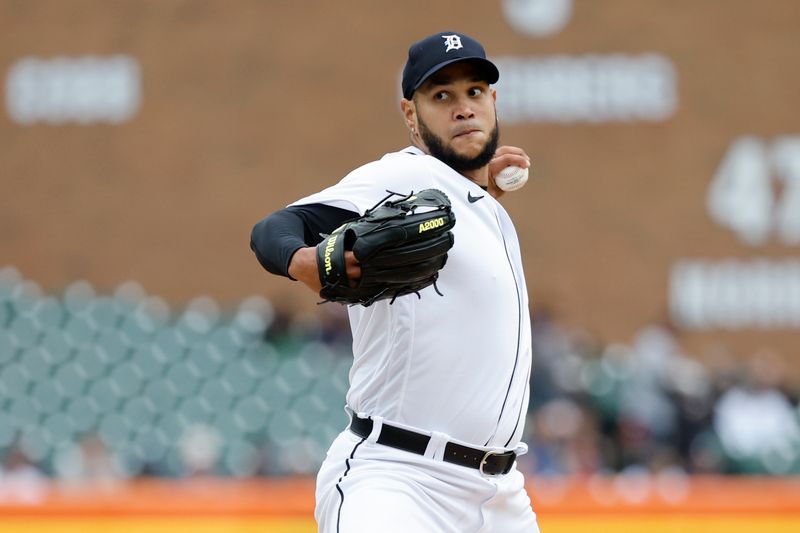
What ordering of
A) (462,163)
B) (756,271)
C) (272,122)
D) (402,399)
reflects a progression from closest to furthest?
(402,399), (462,163), (756,271), (272,122)

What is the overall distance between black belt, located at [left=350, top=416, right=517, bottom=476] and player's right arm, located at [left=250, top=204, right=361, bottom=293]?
0.46m

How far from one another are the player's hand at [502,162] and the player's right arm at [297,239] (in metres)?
0.66

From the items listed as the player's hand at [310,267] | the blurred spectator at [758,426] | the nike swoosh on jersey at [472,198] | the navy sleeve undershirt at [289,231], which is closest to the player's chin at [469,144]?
the nike swoosh on jersey at [472,198]

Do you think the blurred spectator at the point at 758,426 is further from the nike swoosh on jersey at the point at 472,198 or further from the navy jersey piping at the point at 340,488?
the navy jersey piping at the point at 340,488

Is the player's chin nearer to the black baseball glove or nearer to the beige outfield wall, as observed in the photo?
the black baseball glove

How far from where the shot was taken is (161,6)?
12.1 m

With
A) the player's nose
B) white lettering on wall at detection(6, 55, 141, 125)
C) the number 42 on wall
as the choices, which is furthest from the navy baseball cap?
white lettering on wall at detection(6, 55, 141, 125)

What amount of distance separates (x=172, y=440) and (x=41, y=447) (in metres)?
0.98

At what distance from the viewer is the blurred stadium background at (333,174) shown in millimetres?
10320

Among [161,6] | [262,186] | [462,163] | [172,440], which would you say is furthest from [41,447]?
[462,163]

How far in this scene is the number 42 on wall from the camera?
37.4ft

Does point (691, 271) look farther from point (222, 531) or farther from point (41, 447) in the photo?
point (222, 531)

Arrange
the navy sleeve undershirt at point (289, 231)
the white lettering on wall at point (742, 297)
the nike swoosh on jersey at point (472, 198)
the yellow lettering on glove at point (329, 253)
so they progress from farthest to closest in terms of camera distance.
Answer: the white lettering on wall at point (742, 297), the nike swoosh on jersey at point (472, 198), the navy sleeve undershirt at point (289, 231), the yellow lettering on glove at point (329, 253)

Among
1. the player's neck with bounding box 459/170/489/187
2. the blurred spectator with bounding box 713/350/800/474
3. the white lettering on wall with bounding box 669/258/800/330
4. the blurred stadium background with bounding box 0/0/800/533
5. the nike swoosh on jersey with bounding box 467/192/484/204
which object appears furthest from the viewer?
the white lettering on wall with bounding box 669/258/800/330
